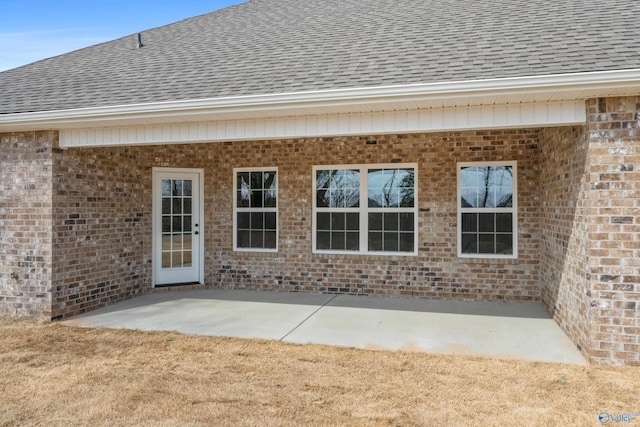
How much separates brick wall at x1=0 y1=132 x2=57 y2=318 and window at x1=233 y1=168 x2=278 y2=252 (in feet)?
10.8

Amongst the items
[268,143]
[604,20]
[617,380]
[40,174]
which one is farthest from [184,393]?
[604,20]

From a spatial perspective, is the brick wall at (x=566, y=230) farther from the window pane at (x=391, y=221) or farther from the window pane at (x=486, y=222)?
the window pane at (x=391, y=221)

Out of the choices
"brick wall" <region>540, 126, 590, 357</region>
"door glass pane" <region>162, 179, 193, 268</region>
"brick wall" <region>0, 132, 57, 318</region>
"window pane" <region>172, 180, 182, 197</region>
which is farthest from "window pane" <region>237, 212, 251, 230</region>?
"brick wall" <region>540, 126, 590, 357</region>

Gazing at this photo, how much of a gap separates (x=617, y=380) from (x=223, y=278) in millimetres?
6631

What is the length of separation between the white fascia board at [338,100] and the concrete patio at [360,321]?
9.11ft

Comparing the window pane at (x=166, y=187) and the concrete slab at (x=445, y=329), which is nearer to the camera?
the concrete slab at (x=445, y=329)

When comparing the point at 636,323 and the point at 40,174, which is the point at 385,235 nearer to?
the point at 636,323

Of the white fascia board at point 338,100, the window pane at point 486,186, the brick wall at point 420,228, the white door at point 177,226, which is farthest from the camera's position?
the white door at point 177,226

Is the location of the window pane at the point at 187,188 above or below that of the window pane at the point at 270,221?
above

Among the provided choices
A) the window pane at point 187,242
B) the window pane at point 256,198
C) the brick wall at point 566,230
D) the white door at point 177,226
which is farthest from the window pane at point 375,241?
the window pane at point 187,242

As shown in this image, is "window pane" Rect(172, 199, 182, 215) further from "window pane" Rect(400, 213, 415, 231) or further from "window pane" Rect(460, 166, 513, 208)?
"window pane" Rect(460, 166, 513, 208)

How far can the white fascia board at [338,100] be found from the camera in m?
4.39

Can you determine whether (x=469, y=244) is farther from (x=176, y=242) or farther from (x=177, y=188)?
(x=177, y=188)

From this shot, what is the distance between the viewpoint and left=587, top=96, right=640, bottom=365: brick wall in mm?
4480
